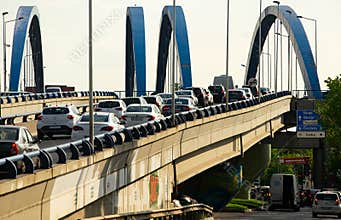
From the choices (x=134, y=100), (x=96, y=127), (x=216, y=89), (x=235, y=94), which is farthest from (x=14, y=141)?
(x=216, y=89)

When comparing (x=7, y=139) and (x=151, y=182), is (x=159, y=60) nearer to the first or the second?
(x=151, y=182)

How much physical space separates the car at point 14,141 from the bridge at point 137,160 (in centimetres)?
80

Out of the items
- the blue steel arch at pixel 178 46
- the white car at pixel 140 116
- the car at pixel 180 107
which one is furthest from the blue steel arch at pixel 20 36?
the white car at pixel 140 116

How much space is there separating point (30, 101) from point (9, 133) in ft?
180

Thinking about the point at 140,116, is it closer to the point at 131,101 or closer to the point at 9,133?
the point at 131,101

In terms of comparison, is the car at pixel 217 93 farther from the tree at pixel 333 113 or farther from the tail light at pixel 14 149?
the tail light at pixel 14 149

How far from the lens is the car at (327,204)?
63.9 meters

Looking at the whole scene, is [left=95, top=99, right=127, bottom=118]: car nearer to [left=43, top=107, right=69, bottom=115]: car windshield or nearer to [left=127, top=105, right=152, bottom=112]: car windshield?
[left=127, top=105, right=152, bottom=112]: car windshield

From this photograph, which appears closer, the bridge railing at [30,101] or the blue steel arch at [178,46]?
the bridge railing at [30,101]

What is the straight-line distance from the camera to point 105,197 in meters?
31.6

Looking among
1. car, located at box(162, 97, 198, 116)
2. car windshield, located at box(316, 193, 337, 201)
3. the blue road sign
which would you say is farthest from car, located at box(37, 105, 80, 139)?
the blue road sign

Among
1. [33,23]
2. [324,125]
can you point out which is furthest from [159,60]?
[324,125]

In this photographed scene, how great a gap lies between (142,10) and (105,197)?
96.1m

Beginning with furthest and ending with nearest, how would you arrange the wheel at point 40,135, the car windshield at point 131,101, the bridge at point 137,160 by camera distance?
1. the car windshield at point 131,101
2. the wheel at point 40,135
3. the bridge at point 137,160
